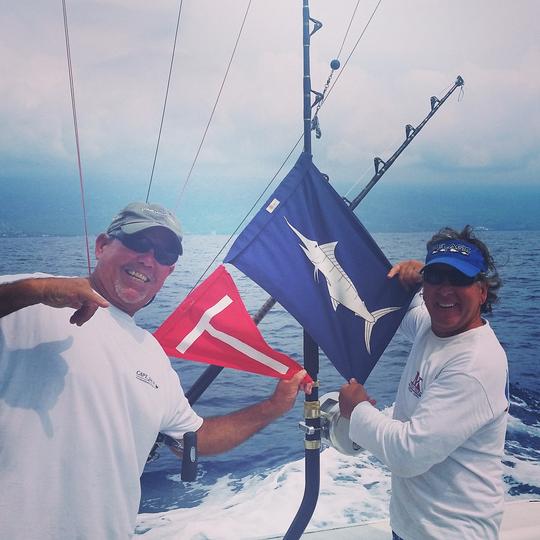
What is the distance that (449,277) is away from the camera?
57.4 inches

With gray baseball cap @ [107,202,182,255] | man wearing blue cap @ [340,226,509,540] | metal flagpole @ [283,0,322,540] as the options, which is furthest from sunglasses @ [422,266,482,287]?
gray baseball cap @ [107,202,182,255]

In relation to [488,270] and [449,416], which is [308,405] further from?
[488,270]

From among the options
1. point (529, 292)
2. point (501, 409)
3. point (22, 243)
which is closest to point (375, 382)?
point (501, 409)

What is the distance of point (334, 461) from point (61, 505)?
12.4 ft

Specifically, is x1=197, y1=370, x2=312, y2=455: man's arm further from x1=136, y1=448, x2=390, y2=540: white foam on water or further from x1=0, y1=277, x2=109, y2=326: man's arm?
x1=136, y1=448, x2=390, y2=540: white foam on water

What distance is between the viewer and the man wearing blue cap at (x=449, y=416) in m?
1.29

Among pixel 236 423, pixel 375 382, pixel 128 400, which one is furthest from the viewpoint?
pixel 375 382

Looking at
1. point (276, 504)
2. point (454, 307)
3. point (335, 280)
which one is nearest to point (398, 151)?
point (335, 280)

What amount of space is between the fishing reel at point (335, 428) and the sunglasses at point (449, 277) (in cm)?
53

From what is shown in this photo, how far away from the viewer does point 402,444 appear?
1312 mm

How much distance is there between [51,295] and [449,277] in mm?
1023

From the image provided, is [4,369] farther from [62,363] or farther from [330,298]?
[330,298]

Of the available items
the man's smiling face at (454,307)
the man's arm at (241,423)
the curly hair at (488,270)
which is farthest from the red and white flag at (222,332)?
the curly hair at (488,270)

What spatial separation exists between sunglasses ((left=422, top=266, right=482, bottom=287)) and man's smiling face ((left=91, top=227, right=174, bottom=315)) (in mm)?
781
